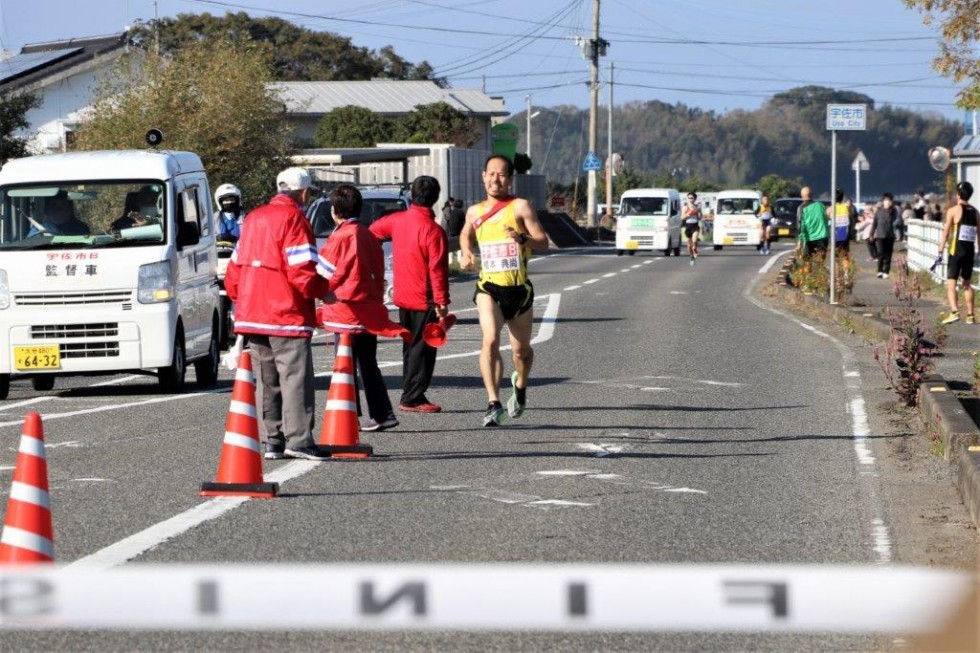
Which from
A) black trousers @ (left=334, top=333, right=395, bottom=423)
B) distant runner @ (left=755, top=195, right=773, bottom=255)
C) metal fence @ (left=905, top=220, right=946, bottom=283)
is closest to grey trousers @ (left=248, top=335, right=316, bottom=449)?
black trousers @ (left=334, top=333, right=395, bottom=423)

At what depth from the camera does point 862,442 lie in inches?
451

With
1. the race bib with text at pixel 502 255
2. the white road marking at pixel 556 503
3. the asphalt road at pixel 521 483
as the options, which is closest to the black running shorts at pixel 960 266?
the asphalt road at pixel 521 483


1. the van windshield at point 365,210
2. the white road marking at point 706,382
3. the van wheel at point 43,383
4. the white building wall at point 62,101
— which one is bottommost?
the van wheel at point 43,383

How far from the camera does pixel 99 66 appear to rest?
54.5m

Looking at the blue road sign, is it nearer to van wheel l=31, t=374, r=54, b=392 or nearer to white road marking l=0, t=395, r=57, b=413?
van wheel l=31, t=374, r=54, b=392

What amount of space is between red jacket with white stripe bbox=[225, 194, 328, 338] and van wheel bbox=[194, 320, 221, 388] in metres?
5.68

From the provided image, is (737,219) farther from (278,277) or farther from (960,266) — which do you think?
(278,277)

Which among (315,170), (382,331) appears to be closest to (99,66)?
(315,170)

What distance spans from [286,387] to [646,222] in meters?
44.0

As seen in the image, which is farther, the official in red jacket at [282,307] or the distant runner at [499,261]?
the distant runner at [499,261]

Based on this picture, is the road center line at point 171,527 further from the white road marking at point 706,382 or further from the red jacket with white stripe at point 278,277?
the white road marking at point 706,382

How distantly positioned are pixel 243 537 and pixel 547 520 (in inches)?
60.1

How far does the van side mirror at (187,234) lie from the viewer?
49.3ft

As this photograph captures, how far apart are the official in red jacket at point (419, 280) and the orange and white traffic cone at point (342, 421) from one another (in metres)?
2.30
